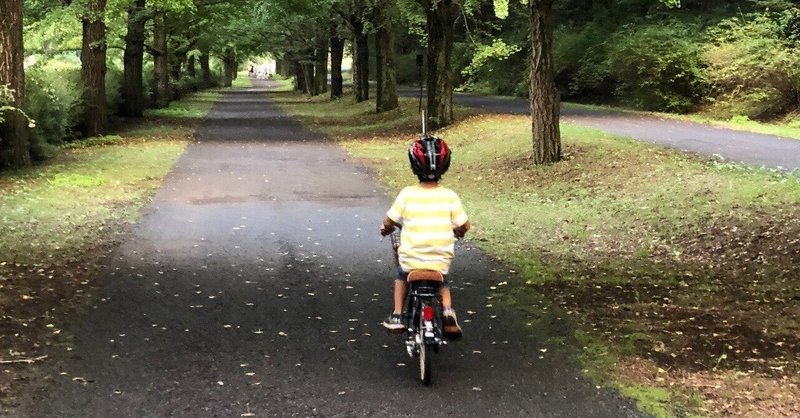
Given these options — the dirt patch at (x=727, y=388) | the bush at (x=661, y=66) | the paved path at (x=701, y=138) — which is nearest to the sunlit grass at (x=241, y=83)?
the bush at (x=661, y=66)

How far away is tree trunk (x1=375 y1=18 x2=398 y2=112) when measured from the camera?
32062mm

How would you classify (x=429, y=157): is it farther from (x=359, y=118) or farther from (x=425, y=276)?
(x=359, y=118)

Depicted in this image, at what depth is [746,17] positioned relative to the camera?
2856 centimetres

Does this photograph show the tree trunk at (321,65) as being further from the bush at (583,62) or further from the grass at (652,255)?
the grass at (652,255)

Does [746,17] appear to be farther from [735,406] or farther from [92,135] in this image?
[735,406]

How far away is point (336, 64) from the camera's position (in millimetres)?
47500

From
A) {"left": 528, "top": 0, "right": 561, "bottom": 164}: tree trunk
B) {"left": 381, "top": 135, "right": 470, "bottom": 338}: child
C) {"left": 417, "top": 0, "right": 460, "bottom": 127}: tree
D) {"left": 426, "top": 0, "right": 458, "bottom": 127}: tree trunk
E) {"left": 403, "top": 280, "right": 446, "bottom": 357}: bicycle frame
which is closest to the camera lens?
{"left": 403, "top": 280, "right": 446, "bottom": 357}: bicycle frame

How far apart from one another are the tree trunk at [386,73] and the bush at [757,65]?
1130cm

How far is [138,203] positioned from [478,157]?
845cm

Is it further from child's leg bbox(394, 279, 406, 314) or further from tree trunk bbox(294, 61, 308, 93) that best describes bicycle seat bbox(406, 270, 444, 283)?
tree trunk bbox(294, 61, 308, 93)

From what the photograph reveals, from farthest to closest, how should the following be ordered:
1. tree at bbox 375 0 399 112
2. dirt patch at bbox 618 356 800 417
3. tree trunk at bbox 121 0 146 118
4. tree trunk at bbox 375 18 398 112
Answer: tree trunk at bbox 375 18 398 112 → tree at bbox 375 0 399 112 → tree trunk at bbox 121 0 146 118 → dirt patch at bbox 618 356 800 417

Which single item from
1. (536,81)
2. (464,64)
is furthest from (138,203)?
(464,64)

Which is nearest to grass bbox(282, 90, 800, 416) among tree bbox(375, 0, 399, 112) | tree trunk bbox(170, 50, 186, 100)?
tree bbox(375, 0, 399, 112)

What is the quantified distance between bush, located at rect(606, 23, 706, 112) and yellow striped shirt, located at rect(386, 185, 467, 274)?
24588 mm
